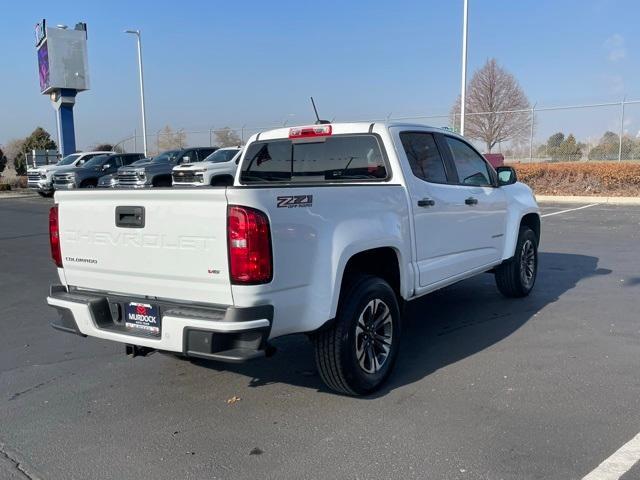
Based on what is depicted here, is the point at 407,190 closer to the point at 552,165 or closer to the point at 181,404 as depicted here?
the point at 181,404

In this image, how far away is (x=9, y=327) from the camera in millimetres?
6047

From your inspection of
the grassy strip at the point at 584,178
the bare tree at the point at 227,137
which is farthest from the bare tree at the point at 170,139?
the grassy strip at the point at 584,178

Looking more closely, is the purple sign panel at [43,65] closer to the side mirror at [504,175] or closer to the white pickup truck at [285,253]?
the white pickup truck at [285,253]

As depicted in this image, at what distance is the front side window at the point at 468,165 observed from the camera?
5559mm

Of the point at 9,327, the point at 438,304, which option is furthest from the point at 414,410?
the point at 9,327

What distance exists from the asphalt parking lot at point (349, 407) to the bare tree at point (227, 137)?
30324 millimetres

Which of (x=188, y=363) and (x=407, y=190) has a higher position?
(x=407, y=190)

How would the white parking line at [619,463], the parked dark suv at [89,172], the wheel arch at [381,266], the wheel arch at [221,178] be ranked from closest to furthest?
the white parking line at [619,463]
the wheel arch at [381,266]
the wheel arch at [221,178]
the parked dark suv at [89,172]

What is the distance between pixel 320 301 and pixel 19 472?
1945mm

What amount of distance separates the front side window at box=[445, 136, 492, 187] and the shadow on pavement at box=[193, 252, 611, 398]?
140 cm

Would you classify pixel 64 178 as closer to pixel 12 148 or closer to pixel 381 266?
pixel 381 266

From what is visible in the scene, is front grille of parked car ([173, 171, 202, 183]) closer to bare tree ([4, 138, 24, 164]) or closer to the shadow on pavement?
the shadow on pavement

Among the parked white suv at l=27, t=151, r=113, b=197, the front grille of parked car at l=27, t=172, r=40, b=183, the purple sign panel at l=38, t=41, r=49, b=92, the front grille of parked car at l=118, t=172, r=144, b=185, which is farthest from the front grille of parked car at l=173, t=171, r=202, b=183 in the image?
the purple sign panel at l=38, t=41, r=49, b=92

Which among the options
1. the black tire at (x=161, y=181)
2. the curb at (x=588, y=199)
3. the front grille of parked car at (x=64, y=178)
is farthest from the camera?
the front grille of parked car at (x=64, y=178)
